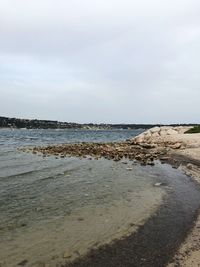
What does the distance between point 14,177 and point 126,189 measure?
7124mm

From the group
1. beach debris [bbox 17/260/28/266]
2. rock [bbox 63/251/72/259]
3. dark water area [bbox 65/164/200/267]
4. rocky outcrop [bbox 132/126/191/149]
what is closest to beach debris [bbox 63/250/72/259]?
rock [bbox 63/251/72/259]

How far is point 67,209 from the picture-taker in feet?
46.4

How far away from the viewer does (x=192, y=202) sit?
1534 centimetres

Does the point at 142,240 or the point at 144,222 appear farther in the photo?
the point at 144,222

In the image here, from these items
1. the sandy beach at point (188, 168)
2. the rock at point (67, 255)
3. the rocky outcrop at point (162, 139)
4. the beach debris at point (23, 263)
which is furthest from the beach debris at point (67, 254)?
the rocky outcrop at point (162, 139)

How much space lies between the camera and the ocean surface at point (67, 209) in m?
9.97

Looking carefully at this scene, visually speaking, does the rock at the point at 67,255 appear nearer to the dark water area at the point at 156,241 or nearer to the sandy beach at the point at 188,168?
the dark water area at the point at 156,241

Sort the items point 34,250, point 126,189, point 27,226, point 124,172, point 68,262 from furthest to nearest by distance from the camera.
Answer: point 124,172 < point 126,189 < point 27,226 < point 34,250 < point 68,262

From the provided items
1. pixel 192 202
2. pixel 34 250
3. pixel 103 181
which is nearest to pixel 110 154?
pixel 103 181

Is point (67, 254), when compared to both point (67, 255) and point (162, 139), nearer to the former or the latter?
point (67, 255)

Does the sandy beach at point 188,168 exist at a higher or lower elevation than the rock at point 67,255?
higher

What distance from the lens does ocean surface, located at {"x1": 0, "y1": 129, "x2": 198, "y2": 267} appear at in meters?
9.97

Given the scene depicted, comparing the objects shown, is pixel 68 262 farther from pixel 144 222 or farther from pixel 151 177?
pixel 151 177

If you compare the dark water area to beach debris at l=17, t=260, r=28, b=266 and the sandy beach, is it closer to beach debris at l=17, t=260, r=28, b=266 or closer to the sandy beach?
the sandy beach
